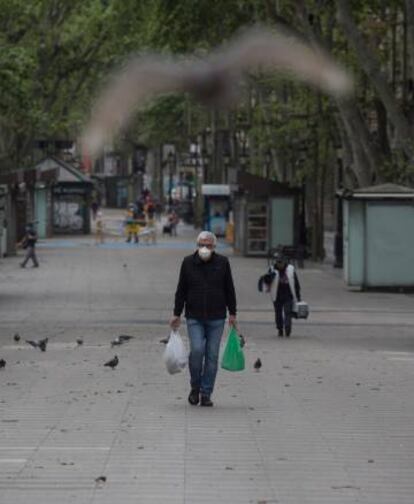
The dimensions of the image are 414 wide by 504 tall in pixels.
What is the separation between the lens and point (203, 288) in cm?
1373

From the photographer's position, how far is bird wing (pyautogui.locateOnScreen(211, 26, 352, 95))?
96.2ft

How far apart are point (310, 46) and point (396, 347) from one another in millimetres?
15995

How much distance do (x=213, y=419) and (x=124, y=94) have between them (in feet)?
40.5

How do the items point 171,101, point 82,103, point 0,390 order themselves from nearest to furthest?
1. point 0,390
2. point 82,103
3. point 171,101

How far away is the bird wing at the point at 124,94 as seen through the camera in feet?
76.5

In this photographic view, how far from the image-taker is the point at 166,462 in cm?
1068

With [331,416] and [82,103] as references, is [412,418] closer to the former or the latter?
[331,416]

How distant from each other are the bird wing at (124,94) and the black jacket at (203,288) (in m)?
9.44

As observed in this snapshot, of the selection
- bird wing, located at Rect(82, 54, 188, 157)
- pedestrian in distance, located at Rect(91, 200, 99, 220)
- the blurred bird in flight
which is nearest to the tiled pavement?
bird wing, located at Rect(82, 54, 188, 157)

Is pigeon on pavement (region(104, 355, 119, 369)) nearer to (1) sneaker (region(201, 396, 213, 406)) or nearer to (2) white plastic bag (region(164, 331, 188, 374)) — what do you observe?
(2) white plastic bag (region(164, 331, 188, 374))

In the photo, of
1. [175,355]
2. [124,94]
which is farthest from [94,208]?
[175,355]

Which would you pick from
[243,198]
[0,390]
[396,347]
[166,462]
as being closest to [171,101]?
[243,198]

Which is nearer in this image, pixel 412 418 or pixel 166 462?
pixel 166 462

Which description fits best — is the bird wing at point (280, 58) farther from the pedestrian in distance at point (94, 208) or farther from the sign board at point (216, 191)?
the pedestrian in distance at point (94, 208)
